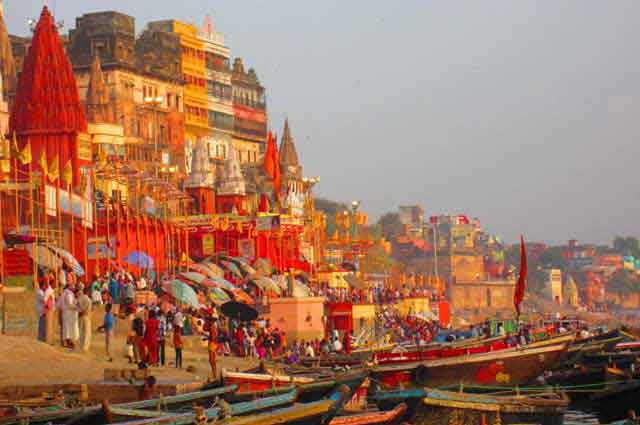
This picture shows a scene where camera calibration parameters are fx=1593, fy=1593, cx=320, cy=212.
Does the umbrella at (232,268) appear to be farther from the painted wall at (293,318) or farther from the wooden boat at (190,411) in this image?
the wooden boat at (190,411)

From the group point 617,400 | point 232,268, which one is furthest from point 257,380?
point 232,268

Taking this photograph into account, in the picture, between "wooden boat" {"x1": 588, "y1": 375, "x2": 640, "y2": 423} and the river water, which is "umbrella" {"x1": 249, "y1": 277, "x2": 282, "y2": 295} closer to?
the river water

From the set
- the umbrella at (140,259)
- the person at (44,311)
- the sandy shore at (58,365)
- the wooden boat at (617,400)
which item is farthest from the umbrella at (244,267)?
the wooden boat at (617,400)

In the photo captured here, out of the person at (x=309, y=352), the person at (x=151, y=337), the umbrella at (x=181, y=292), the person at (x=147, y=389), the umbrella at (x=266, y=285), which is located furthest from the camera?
the umbrella at (x=266, y=285)

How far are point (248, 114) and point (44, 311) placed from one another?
72185 mm

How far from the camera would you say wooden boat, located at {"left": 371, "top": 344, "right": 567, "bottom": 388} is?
3039 centimetres

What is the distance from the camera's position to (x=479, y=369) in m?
32.2

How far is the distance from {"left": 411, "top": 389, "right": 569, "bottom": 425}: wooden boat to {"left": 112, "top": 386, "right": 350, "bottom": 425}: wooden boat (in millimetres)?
1848

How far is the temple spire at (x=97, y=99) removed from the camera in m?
72.4

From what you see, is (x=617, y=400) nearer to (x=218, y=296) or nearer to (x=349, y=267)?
(x=218, y=296)

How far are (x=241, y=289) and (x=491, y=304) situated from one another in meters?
126

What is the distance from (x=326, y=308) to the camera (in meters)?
64.6

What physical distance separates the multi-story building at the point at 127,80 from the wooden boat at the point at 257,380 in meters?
49.7

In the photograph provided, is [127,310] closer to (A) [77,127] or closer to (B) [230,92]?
(A) [77,127]
